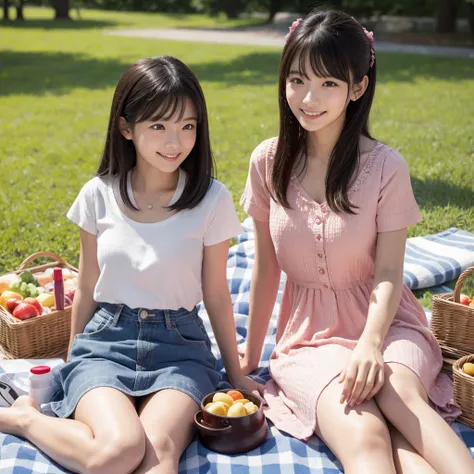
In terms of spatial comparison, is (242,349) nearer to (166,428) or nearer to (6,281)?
(166,428)

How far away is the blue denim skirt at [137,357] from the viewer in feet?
9.57

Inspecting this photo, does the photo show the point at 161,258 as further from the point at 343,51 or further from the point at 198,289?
the point at 343,51

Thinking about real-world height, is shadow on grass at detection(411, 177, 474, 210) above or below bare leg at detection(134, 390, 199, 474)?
below

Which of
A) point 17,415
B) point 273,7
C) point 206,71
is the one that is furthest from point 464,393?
point 273,7

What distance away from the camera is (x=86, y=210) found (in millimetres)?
3205

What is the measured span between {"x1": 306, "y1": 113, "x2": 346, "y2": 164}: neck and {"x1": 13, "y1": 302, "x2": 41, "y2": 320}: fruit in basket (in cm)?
148

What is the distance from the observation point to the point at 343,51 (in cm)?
292

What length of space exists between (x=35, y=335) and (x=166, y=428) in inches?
42.5

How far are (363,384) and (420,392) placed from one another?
0.24 m

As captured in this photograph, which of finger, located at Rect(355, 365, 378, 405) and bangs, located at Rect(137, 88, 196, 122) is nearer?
finger, located at Rect(355, 365, 378, 405)

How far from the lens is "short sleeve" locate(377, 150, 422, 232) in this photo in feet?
9.95

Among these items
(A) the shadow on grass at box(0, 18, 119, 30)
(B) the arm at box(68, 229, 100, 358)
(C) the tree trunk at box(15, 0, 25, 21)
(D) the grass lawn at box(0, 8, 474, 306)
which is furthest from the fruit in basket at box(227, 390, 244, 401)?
(C) the tree trunk at box(15, 0, 25, 21)

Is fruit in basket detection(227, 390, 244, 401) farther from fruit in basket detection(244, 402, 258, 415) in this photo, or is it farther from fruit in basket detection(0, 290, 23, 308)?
fruit in basket detection(0, 290, 23, 308)

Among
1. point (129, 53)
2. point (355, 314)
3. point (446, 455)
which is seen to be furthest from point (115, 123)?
point (129, 53)
